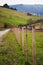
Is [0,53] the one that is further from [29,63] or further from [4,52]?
[29,63]

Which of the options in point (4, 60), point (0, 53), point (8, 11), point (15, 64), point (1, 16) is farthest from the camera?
point (8, 11)

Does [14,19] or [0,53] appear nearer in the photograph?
[0,53]

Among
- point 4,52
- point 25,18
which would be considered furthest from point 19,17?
point 4,52

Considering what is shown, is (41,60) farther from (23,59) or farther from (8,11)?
(8,11)

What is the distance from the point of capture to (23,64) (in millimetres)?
12086

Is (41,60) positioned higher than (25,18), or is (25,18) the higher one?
(25,18)

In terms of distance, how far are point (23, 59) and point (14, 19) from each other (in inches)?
5755

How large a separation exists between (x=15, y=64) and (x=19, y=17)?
511 feet

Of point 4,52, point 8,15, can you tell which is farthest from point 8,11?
point 4,52

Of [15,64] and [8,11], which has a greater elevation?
[8,11]

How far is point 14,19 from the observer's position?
522 feet

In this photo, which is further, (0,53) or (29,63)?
(0,53)

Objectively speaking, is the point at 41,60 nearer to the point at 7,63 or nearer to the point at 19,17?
the point at 7,63

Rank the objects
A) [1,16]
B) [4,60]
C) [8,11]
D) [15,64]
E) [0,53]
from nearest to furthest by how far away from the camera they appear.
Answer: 1. [15,64]
2. [4,60]
3. [0,53]
4. [1,16]
5. [8,11]
